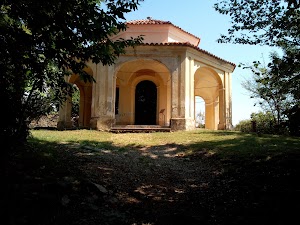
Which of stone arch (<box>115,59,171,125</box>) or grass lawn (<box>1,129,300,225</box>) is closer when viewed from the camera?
grass lawn (<box>1,129,300,225</box>)

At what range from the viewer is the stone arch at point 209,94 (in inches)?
825

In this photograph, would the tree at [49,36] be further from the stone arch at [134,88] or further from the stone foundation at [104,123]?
the stone arch at [134,88]

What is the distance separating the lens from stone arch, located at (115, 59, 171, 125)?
19156mm

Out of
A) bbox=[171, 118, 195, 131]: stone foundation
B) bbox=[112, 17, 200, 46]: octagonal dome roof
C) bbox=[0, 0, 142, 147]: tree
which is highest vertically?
bbox=[112, 17, 200, 46]: octagonal dome roof

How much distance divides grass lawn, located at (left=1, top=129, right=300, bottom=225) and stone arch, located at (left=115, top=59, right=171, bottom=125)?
10654 mm

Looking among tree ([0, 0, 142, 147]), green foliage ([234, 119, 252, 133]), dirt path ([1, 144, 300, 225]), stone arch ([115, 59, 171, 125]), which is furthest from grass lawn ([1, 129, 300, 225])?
green foliage ([234, 119, 252, 133])

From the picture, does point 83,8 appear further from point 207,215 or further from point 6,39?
point 207,215

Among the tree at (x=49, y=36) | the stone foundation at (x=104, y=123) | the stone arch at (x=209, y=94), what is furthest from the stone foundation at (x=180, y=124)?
the tree at (x=49, y=36)

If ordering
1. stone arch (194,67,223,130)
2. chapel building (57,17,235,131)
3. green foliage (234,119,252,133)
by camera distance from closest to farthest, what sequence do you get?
chapel building (57,17,235,131) → stone arch (194,67,223,130) → green foliage (234,119,252,133)

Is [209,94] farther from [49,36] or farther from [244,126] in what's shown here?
[49,36]

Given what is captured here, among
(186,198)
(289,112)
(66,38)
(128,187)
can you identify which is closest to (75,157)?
(128,187)

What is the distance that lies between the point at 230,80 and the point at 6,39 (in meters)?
17.2

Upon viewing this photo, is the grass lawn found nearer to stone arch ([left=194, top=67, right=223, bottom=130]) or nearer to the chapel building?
the chapel building

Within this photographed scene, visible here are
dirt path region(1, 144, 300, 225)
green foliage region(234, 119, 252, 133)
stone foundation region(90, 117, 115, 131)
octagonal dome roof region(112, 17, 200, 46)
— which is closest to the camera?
dirt path region(1, 144, 300, 225)
